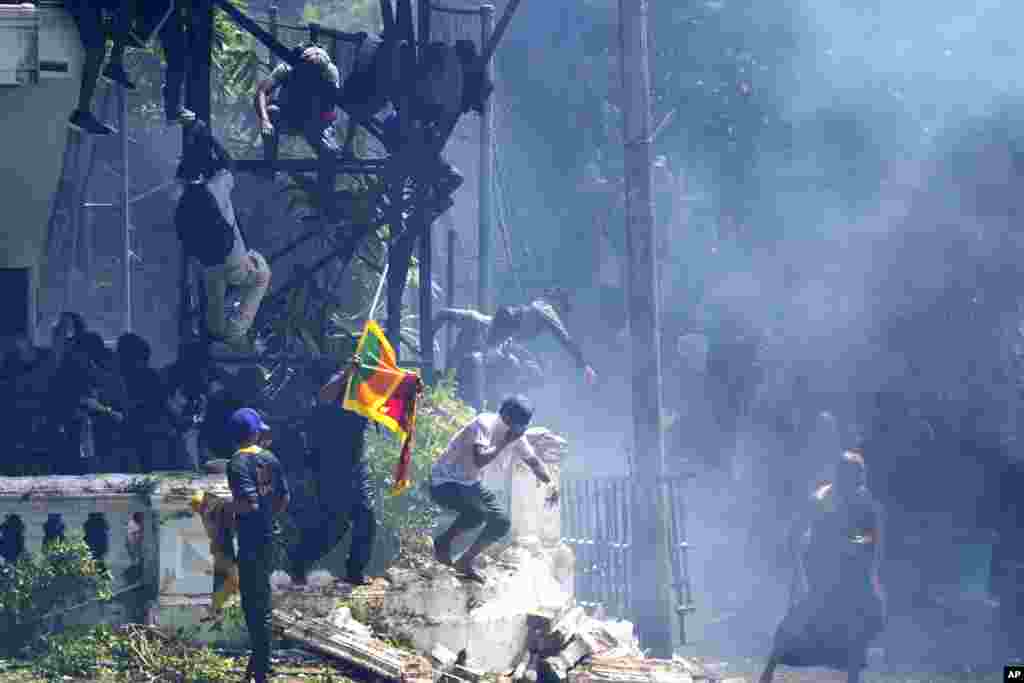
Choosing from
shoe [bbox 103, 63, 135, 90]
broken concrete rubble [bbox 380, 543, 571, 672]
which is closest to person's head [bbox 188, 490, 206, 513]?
broken concrete rubble [bbox 380, 543, 571, 672]

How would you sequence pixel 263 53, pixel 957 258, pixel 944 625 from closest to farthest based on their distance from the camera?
pixel 944 625
pixel 957 258
pixel 263 53

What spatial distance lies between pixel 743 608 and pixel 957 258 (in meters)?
5.30

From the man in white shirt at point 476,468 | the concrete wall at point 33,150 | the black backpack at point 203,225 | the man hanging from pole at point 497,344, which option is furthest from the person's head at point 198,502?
the man hanging from pole at point 497,344

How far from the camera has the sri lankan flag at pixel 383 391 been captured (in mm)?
12266

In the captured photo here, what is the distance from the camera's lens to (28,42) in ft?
45.9

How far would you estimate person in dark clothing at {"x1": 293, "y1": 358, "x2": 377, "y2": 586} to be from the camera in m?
12.3

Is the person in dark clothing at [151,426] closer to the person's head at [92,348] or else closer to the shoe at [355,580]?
the person's head at [92,348]

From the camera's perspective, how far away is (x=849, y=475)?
49.2 ft

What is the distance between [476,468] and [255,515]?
Result: 2361 millimetres

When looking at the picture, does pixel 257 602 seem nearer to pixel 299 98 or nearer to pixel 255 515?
pixel 255 515

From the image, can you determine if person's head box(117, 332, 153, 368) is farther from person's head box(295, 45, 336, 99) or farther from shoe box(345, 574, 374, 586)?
shoe box(345, 574, 374, 586)

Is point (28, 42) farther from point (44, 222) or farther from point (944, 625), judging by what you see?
point (944, 625)

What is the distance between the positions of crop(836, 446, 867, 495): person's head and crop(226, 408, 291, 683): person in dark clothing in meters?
6.00

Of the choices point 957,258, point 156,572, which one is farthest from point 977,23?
point 156,572
